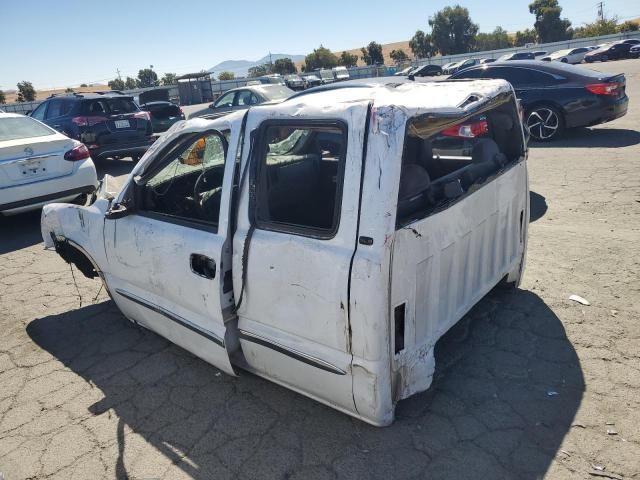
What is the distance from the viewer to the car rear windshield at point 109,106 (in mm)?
9875

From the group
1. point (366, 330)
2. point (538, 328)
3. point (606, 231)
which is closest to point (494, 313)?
point (538, 328)

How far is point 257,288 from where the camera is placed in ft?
8.23

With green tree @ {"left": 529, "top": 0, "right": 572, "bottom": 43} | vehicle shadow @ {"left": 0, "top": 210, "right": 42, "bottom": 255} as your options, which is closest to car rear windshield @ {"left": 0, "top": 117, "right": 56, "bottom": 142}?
vehicle shadow @ {"left": 0, "top": 210, "right": 42, "bottom": 255}

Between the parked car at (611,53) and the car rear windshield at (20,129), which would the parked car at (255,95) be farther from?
the parked car at (611,53)

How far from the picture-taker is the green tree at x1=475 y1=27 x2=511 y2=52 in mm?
81562

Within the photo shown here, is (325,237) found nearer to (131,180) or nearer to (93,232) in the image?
(131,180)

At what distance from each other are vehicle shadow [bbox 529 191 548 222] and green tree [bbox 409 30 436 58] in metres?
85.7

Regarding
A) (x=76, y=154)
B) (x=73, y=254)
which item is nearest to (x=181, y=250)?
(x=73, y=254)

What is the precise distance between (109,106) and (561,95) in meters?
9.14

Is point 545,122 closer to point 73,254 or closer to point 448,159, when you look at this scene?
point 448,159

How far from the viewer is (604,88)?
8688 mm

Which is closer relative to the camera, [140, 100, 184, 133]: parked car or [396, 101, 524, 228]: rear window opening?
[396, 101, 524, 228]: rear window opening

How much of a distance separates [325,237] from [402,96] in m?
0.90

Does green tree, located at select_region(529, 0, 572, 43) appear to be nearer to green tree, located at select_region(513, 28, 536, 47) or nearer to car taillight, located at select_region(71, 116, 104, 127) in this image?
green tree, located at select_region(513, 28, 536, 47)
